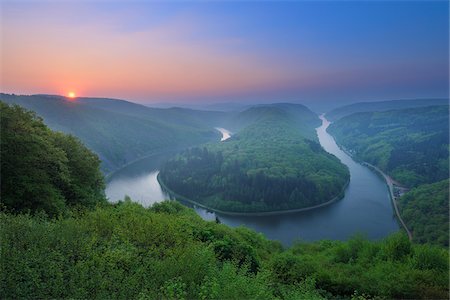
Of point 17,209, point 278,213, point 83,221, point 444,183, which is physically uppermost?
point 83,221

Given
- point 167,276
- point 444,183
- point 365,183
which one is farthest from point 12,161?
point 365,183

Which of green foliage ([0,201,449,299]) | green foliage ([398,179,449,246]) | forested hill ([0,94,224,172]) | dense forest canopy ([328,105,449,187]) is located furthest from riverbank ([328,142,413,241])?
forested hill ([0,94,224,172])

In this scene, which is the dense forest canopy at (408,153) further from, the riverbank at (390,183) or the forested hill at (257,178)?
the forested hill at (257,178)

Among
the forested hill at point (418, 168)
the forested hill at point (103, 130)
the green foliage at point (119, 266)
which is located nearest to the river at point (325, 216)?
the forested hill at point (418, 168)

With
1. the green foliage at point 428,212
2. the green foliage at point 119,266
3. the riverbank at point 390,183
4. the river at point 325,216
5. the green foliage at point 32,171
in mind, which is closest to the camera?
the green foliage at point 119,266

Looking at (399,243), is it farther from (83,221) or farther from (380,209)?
(380,209)
